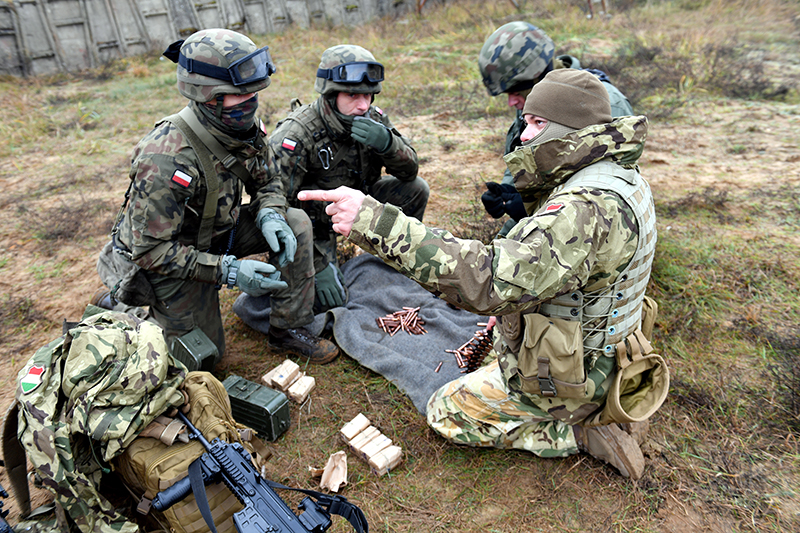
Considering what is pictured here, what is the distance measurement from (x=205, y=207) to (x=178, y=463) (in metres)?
1.87

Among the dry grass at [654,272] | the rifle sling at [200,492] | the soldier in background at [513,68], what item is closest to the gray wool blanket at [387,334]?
the dry grass at [654,272]

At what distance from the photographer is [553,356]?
111 inches

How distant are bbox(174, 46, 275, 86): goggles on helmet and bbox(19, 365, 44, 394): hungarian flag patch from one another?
6.95ft

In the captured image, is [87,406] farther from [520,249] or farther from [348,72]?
[348,72]

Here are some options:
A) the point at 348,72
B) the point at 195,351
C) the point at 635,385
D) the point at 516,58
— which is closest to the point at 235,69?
the point at 348,72

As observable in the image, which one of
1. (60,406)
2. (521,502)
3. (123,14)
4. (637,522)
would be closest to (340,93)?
(60,406)

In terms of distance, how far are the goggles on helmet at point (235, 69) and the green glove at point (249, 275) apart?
4.14ft

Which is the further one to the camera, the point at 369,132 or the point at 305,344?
the point at 369,132

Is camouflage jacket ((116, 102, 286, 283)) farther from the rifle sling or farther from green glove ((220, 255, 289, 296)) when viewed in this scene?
the rifle sling

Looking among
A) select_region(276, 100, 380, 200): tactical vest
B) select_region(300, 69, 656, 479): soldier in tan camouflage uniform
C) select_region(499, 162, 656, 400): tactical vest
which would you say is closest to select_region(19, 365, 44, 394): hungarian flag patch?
select_region(300, 69, 656, 479): soldier in tan camouflage uniform

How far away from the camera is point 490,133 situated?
9.14m

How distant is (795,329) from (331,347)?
393 cm

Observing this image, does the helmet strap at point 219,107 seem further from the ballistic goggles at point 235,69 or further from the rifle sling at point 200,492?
the rifle sling at point 200,492

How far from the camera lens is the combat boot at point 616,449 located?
3.12 meters
